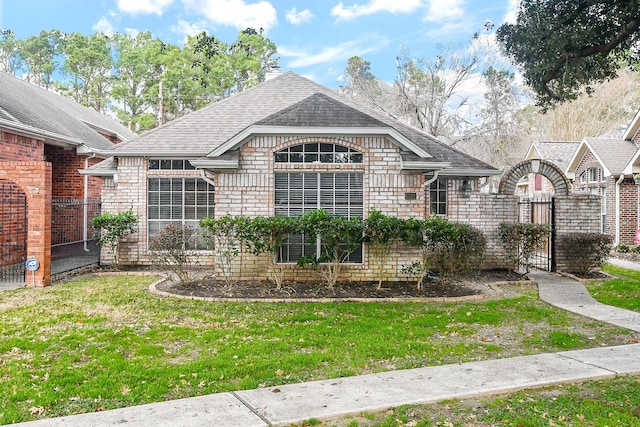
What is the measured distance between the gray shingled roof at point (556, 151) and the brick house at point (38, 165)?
23.0m

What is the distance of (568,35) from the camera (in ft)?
26.3

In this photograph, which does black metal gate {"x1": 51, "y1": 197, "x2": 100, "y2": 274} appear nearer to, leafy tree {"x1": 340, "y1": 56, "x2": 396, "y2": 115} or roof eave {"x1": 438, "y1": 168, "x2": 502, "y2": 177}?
roof eave {"x1": 438, "y1": 168, "x2": 502, "y2": 177}

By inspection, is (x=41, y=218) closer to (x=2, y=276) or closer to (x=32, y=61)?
(x=2, y=276)

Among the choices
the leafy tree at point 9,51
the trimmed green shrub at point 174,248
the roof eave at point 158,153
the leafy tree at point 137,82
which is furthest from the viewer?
the leafy tree at point 9,51

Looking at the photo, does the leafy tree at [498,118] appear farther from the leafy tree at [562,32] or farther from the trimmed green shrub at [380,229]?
the leafy tree at [562,32]

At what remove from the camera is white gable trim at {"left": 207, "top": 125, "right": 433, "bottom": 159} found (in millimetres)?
10352

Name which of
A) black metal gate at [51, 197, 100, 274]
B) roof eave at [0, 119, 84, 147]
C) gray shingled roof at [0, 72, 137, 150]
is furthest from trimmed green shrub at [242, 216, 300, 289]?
black metal gate at [51, 197, 100, 274]

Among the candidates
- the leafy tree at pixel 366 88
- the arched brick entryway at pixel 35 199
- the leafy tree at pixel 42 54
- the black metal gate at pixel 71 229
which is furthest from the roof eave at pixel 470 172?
the leafy tree at pixel 42 54

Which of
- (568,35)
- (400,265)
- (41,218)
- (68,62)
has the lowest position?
(400,265)

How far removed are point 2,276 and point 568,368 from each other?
11681 millimetres

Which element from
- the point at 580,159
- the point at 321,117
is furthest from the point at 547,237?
the point at 580,159

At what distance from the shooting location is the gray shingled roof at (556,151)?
28.1 meters

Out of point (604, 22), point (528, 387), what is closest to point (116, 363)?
point (528, 387)

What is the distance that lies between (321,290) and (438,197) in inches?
208
